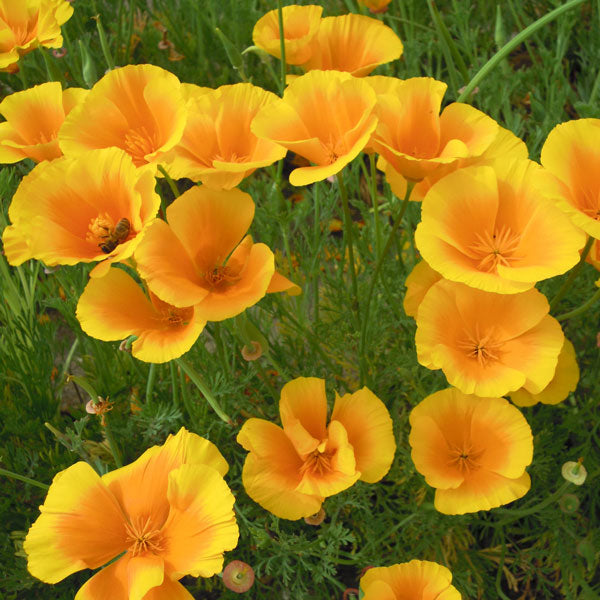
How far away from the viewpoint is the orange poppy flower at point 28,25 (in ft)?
4.78

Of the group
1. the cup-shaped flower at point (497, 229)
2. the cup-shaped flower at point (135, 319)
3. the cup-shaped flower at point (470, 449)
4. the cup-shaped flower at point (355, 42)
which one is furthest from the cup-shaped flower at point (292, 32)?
the cup-shaped flower at point (470, 449)

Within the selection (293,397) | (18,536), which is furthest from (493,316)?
(18,536)

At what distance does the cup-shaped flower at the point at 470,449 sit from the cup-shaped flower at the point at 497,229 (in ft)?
0.75

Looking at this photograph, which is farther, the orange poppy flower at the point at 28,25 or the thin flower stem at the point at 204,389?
the orange poppy flower at the point at 28,25

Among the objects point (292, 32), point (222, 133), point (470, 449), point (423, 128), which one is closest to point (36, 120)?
point (222, 133)

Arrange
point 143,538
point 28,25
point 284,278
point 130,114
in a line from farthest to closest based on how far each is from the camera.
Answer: point 28,25 → point 130,114 → point 284,278 → point 143,538

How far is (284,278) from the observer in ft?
3.52

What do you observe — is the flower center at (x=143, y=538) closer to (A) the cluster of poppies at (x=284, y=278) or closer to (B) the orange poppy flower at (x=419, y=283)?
(A) the cluster of poppies at (x=284, y=278)

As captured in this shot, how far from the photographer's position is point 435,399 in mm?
1142

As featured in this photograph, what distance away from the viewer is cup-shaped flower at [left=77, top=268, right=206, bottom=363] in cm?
101

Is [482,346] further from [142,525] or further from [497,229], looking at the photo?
[142,525]

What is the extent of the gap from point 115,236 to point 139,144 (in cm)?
22

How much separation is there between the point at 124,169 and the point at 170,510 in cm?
49

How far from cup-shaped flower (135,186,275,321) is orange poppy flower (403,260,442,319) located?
282 mm
